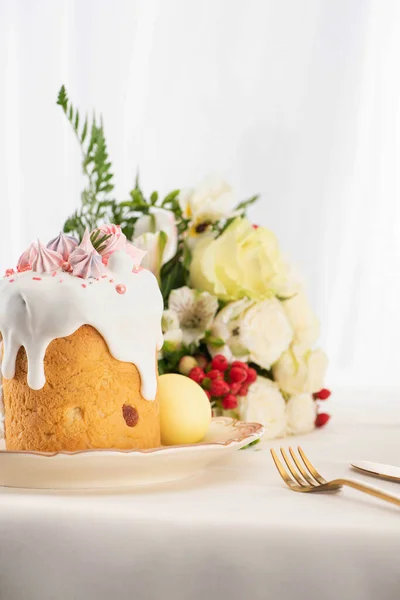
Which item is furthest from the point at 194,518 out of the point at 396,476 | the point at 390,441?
the point at 390,441

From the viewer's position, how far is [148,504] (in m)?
0.97

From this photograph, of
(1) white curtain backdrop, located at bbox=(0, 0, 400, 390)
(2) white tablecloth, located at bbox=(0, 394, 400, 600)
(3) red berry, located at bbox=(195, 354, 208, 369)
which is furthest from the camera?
(1) white curtain backdrop, located at bbox=(0, 0, 400, 390)

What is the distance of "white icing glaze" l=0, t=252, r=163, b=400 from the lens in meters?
1.11

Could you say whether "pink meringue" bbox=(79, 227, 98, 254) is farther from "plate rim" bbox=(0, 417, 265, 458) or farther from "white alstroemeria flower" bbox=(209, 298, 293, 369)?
"white alstroemeria flower" bbox=(209, 298, 293, 369)

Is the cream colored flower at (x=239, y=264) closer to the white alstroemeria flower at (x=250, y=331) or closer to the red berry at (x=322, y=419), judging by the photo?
the white alstroemeria flower at (x=250, y=331)

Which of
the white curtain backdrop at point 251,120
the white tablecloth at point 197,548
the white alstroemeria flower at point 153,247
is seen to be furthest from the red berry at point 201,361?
the white curtain backdrop at point 251,120

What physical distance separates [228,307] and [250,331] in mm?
69

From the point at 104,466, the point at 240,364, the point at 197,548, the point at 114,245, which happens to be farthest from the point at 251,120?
the point at 197,548

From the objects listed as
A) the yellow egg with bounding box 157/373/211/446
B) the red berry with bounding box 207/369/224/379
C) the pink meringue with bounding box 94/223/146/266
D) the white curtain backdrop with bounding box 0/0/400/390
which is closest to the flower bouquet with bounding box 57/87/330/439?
the red berry with bounding box 207/369/224/379

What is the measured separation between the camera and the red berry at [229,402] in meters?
1.59

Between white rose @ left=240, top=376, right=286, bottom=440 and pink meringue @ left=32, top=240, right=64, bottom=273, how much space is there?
61 cm

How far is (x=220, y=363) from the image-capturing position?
5.25ft

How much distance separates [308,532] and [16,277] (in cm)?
55

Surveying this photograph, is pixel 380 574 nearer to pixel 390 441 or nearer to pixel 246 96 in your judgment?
pixel 390 441
